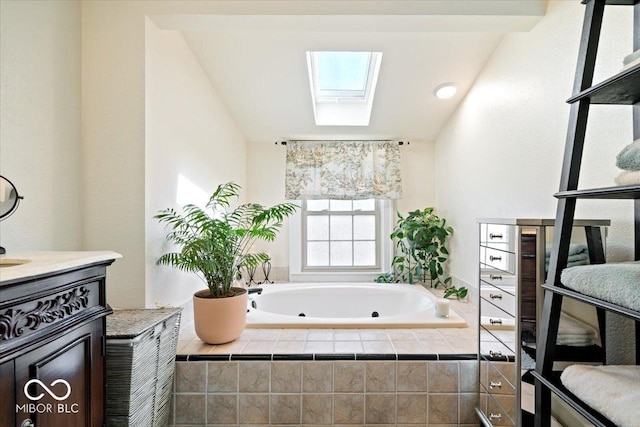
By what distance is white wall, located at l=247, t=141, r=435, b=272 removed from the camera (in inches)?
134

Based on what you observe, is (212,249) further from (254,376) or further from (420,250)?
(420,250)

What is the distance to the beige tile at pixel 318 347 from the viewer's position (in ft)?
5.58

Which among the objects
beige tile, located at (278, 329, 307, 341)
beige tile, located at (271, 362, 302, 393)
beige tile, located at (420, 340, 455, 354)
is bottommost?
beige tile, located at (271, 362, 302, 393)

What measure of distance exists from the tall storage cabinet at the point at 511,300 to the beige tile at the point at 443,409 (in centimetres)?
12

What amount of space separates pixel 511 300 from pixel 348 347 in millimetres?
840

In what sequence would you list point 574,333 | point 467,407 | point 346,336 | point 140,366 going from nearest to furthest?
1. point 574,333
2. point 140,366
3. point 467,407
4. point 346,336

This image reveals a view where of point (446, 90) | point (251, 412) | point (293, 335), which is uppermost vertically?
point (446, 90)

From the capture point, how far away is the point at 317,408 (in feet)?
5.30

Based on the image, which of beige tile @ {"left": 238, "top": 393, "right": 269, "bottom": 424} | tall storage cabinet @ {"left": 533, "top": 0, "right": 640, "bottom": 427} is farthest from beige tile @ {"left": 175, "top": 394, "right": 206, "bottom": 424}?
tall storage cabinet @ {"left": 533, "top": 0, "right": 640, "bottom": 427}

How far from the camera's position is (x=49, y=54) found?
1468mm

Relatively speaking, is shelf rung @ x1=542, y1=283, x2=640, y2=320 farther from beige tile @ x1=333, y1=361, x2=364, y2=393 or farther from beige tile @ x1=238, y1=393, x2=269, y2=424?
beige tile @ x1=238, y1=393, x2=269, y2=424

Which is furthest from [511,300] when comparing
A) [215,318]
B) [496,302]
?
[215,318]

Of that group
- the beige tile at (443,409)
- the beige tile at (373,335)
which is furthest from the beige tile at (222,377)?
the beige tile at (443,409)

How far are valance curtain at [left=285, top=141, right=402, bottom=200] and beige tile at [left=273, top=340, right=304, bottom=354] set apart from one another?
1.71 m
